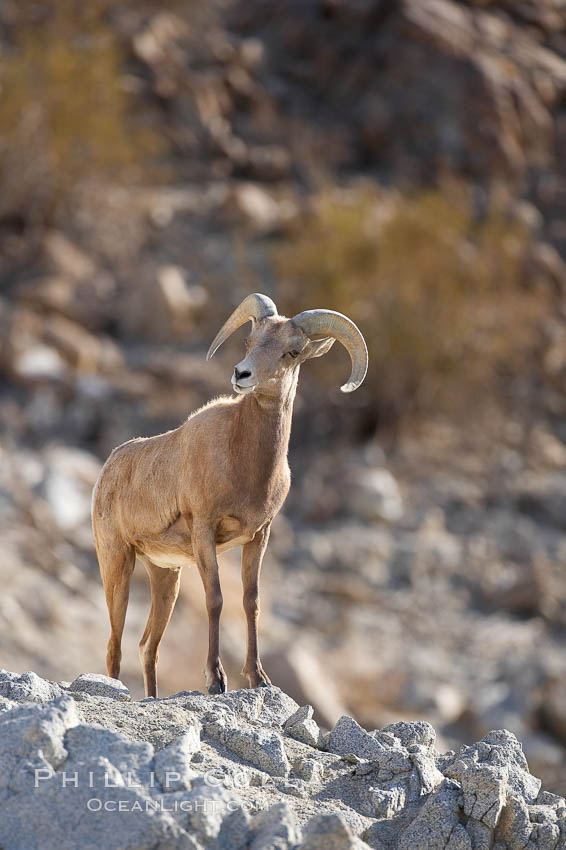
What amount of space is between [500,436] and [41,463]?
1207 centimetres

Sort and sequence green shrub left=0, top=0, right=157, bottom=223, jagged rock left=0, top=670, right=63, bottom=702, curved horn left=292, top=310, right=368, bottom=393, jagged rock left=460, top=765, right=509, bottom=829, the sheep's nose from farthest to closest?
green shrub left=0, top=0, right=157, bottom=223 → curved horn left=292, top=310, right=368, bottom=393 → the sheep's nose → jagged rock left=0, top=670, right=63, bottom=702 → jagged rock left=460, top=765, right=509, bottom=829

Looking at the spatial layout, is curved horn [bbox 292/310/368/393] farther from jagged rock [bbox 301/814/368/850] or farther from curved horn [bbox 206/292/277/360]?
jagged rock [bbox 301/814/368/850]

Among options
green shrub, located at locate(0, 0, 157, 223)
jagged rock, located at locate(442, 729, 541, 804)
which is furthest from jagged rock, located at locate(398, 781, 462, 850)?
green shrub, located at locate(0, 0, 157, 223)

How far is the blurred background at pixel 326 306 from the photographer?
1792 cm

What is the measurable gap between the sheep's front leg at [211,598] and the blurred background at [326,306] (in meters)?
7.12

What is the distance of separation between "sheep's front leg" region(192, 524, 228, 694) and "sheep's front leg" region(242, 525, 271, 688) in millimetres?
226

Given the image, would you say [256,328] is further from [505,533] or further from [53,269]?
[53,269]

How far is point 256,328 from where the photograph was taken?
6.67 meters

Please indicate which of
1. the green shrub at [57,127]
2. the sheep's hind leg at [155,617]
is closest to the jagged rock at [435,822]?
the sheep's hind leg at [155,617]

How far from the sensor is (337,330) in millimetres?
6625

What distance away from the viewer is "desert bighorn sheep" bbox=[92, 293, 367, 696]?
6.45 metres

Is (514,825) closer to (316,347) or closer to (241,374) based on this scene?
(241,374)

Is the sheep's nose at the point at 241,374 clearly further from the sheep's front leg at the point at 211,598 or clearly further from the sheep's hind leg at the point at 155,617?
the sheep's hind leg at the point at 155,617

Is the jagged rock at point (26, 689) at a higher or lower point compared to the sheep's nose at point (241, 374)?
lower
